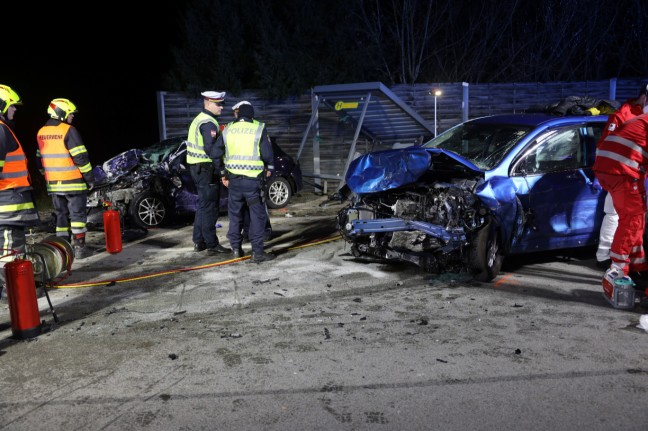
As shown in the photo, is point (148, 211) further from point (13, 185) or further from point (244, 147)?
point (13, 185)

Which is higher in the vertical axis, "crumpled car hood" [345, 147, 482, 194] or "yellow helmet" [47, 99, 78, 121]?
"yellow helmet" [47, 99, 78, 121]

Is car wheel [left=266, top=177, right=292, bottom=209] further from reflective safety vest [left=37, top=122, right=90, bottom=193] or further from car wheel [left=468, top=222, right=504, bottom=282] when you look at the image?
car wheel [left=468, top=222, right=504, bottom=282]

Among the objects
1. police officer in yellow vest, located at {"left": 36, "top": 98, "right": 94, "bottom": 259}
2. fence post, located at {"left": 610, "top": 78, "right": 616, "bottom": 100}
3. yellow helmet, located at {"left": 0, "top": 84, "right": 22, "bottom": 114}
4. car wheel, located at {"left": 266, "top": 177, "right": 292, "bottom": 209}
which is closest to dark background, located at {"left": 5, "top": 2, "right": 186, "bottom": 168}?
car wheel, located at {"left": 266, "top": 177, "right": 292, "bottom": 209}

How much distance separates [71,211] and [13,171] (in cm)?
200

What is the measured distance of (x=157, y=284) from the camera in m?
6.71

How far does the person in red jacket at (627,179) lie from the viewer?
5434 mm

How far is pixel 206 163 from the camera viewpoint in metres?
7.88

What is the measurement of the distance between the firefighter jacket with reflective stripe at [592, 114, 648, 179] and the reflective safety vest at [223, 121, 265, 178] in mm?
3737

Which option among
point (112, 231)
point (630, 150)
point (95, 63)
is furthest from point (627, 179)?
point (95, 63)

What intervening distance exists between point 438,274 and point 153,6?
20.5 metres

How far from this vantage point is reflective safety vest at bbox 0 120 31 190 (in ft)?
19.3

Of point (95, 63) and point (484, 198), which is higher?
point (95, 63)

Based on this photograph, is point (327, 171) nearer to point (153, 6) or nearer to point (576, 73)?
point (576, 73)

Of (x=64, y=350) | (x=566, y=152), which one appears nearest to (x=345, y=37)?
(x=566, y=152)
